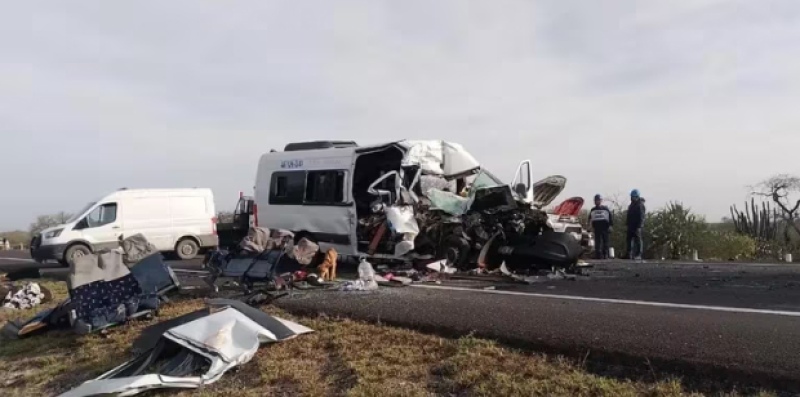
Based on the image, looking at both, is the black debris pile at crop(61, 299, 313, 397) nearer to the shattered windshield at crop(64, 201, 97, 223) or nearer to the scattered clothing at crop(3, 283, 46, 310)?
the scattered clothing at crop(3, 283, 46, 310)

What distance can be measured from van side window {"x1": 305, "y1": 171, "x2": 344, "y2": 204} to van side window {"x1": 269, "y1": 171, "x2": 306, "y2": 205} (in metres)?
0.19

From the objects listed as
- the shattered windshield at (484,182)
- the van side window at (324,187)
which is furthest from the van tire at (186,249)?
the shattered windshield at (484,182)

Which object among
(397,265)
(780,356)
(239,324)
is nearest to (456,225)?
(397,265)

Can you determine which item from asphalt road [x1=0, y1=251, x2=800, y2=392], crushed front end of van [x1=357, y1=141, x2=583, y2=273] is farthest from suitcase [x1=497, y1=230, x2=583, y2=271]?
asphalt road [x1=0, y1=251, x2=800, y2=392]

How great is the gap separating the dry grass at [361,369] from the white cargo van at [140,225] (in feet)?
34.9

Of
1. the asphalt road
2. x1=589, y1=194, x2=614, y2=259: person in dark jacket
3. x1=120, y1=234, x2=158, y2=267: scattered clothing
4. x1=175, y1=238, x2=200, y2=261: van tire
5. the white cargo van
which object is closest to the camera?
the asphalt road

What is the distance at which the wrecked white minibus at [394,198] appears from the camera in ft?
Answer: 32.2

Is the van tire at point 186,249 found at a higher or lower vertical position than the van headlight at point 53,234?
lower

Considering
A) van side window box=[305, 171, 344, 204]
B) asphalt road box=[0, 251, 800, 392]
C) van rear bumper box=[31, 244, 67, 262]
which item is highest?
van side window box=[305, 171, 344, 204]

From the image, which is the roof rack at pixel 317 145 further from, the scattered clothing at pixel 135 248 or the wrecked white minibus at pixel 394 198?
the scattered clothing at pixel 135 248

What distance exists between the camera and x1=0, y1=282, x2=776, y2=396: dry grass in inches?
154

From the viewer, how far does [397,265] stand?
10.4 metres

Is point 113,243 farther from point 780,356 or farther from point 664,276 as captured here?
point 780,356

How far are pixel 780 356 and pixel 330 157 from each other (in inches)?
334
